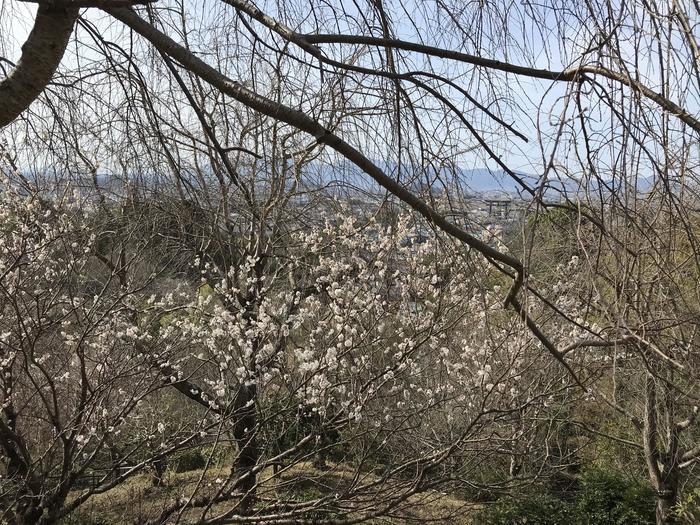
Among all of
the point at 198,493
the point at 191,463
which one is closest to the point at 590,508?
the point at 198,493

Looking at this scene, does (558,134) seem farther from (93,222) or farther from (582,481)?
(582,481)

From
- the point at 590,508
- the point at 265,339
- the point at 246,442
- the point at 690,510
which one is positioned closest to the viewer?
the point at 690,510

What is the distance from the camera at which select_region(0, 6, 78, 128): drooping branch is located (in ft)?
3.89

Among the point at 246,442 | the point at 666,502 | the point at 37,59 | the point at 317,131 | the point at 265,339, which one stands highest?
the point at 37,59

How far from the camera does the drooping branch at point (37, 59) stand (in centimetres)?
118

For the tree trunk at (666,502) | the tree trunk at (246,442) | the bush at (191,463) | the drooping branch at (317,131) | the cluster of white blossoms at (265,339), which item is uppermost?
the drooping branch at (317,131)

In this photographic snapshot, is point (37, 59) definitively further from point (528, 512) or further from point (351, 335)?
point (528, 512)

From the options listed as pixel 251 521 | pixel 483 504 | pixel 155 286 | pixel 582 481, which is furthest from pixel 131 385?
pixel 582 481

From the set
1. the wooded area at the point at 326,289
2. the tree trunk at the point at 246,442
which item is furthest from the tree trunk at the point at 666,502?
the tree trunk at the point at 246,442

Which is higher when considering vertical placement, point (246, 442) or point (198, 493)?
point (246, 442)

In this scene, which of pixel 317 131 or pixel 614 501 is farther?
pixel 614 501

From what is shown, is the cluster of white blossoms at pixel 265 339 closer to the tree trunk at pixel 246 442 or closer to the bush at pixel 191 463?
the tree trunk at pixel 246 442

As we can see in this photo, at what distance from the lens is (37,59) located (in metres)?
1.20

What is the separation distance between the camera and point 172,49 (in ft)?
3.94
